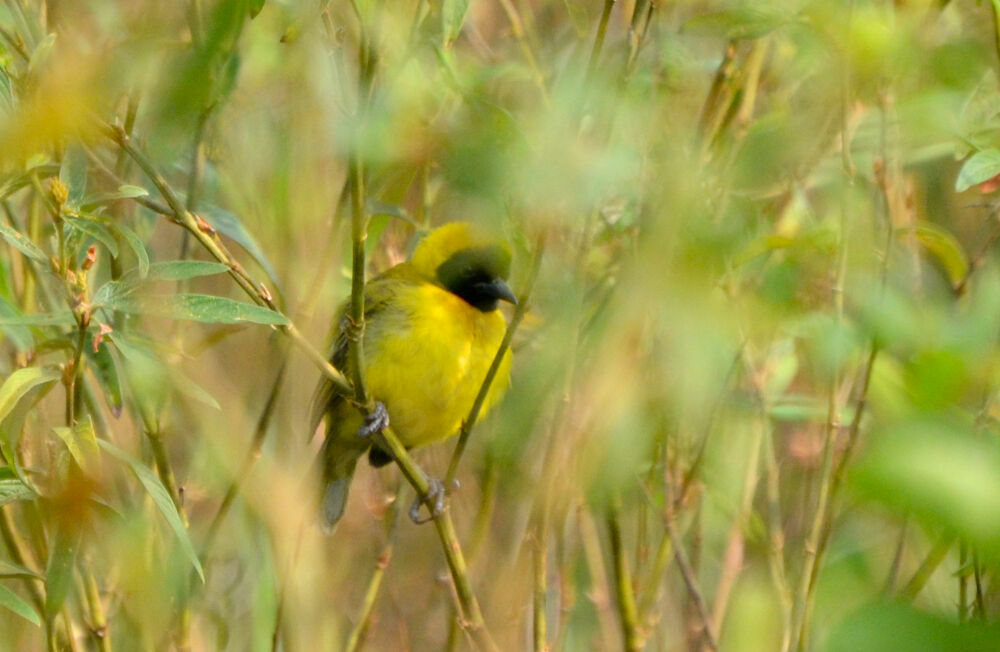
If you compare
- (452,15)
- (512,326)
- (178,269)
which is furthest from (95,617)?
(452,15)

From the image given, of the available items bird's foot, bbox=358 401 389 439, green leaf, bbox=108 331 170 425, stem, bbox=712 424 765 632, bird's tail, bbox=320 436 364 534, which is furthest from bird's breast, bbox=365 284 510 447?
green leaf, bbox=108 331 170 425

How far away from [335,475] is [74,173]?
156cm

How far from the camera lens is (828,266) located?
205 cm

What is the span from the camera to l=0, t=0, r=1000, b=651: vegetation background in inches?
54.9

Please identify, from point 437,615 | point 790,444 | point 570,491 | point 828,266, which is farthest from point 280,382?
point 790,444

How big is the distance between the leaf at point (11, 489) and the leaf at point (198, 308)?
0.84ft

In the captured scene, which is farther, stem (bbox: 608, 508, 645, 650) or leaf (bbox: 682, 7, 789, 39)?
stem (bbox: 608, 508, 645, 650)

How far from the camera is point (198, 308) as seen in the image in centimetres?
134

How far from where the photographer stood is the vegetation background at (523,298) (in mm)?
1396

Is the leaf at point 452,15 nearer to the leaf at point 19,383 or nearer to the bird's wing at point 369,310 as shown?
the leaf at point 19,383

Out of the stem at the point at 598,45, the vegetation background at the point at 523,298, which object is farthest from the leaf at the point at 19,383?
the stem at the point at 598,45

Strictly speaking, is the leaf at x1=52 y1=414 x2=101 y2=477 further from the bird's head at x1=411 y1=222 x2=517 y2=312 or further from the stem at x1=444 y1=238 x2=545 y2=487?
the bird's head at x1=411 y1=222 x2=517 y2=312

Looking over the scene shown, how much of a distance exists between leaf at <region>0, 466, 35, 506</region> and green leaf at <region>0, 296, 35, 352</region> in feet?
0.58

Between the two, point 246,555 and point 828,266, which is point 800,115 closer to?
point 828,266
